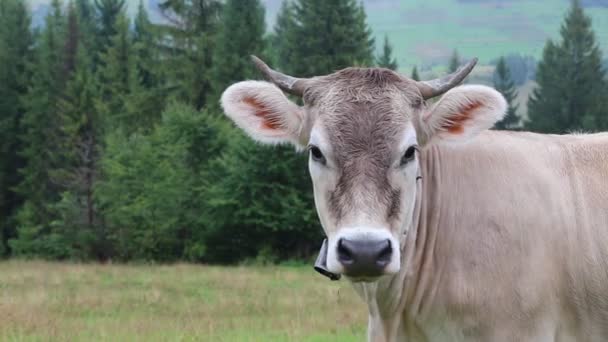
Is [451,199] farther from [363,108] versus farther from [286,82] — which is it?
[286,82]

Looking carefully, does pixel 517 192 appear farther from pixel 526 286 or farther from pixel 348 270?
pixel 348 270

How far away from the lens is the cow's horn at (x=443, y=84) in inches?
225

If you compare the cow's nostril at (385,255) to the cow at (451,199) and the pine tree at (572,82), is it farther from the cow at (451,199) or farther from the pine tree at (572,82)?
the pine tree at (572,82)

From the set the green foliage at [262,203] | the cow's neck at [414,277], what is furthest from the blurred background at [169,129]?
the cow's neck at [414,277]

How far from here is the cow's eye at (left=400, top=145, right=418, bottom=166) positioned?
17.3ft

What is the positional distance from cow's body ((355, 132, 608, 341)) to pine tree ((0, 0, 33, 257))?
162ft

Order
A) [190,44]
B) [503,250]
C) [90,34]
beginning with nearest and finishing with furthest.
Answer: [503,250] → [190,44] → [90,34]

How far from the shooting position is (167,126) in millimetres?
40312

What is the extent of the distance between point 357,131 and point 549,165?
1611mm

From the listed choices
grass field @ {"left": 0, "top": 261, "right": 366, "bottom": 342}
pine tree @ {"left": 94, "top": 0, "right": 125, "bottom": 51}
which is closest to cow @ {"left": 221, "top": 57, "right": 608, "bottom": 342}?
grass field @ {"left": 0, "top": 261, "right": 366, "bottom": 342}

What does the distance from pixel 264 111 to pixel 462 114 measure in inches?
54.4

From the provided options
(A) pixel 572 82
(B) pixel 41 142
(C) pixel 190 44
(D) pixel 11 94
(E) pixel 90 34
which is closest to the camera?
(C) pixel 190 44

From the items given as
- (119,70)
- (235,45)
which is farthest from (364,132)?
(119,70)

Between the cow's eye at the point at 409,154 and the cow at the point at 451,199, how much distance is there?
0.04ft
